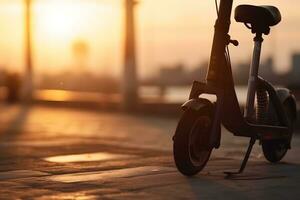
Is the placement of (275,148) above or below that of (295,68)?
above

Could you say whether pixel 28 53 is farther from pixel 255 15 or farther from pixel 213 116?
pixel 213 116

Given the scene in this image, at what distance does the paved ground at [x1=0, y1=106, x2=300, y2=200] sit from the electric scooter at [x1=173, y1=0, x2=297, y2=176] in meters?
0.32

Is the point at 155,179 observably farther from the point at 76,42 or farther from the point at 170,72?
the point at 170,72

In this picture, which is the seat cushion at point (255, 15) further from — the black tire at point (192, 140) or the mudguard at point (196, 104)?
the black tire at point (192, 140)

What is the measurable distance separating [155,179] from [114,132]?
876 centimetres

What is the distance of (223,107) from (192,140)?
63 centimetres

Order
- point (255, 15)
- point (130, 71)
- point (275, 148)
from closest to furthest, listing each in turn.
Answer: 1. point (255, 15)
2. point (275, 148)
3. point (130, 71)

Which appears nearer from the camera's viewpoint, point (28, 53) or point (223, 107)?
point (223, 107)

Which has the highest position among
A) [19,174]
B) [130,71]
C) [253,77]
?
[253,77]

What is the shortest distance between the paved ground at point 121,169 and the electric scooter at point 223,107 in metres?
0.32

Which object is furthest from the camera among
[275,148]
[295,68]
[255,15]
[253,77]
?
[295,68]

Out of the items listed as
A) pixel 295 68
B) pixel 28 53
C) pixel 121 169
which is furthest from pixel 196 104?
pixel 295 68

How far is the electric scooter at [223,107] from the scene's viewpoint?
980 cm

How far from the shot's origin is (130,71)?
25984 mm
